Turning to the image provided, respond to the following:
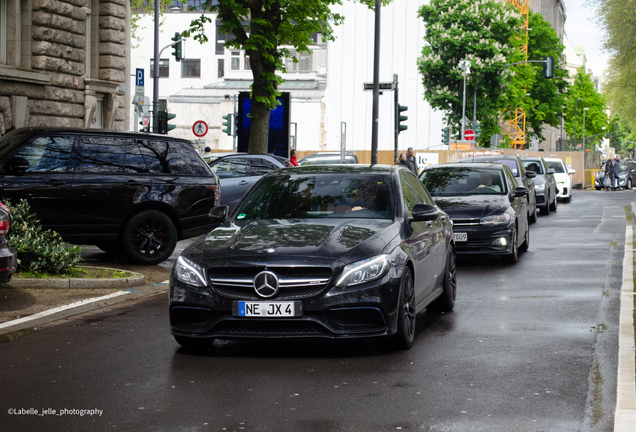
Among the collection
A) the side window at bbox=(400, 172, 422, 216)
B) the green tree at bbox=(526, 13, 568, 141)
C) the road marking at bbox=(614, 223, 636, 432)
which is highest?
the green tree at bbox=(526, 13, 568, 141)

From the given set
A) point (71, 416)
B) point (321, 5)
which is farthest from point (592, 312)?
point (321, 5)

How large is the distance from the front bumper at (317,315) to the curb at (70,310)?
6.46 feet

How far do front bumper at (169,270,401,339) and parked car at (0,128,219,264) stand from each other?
18.8 ft

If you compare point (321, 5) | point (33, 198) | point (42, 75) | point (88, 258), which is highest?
point (321, 5)

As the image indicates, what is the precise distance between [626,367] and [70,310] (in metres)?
5.37

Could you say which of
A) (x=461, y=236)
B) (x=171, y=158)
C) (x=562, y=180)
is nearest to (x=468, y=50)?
(x=562, y=180)

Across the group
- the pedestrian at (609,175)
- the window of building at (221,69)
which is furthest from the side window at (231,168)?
the window of building at (221,69)

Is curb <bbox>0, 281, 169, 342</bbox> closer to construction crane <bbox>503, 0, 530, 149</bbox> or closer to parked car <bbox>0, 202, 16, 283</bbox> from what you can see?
parked car <bbox>0, 202, 16, 283</bbox>

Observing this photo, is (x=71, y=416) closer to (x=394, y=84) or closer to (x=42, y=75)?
(x=42, y=75)

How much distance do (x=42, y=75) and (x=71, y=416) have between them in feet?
57.6

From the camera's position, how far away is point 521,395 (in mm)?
5652

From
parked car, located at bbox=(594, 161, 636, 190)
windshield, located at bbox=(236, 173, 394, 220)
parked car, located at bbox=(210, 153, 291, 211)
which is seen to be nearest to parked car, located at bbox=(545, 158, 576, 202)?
parked car, located at bbox=(210, 153, 291, 211)

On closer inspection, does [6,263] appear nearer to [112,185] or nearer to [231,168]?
[112,185]

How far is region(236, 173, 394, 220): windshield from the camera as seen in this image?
7.76 metres
